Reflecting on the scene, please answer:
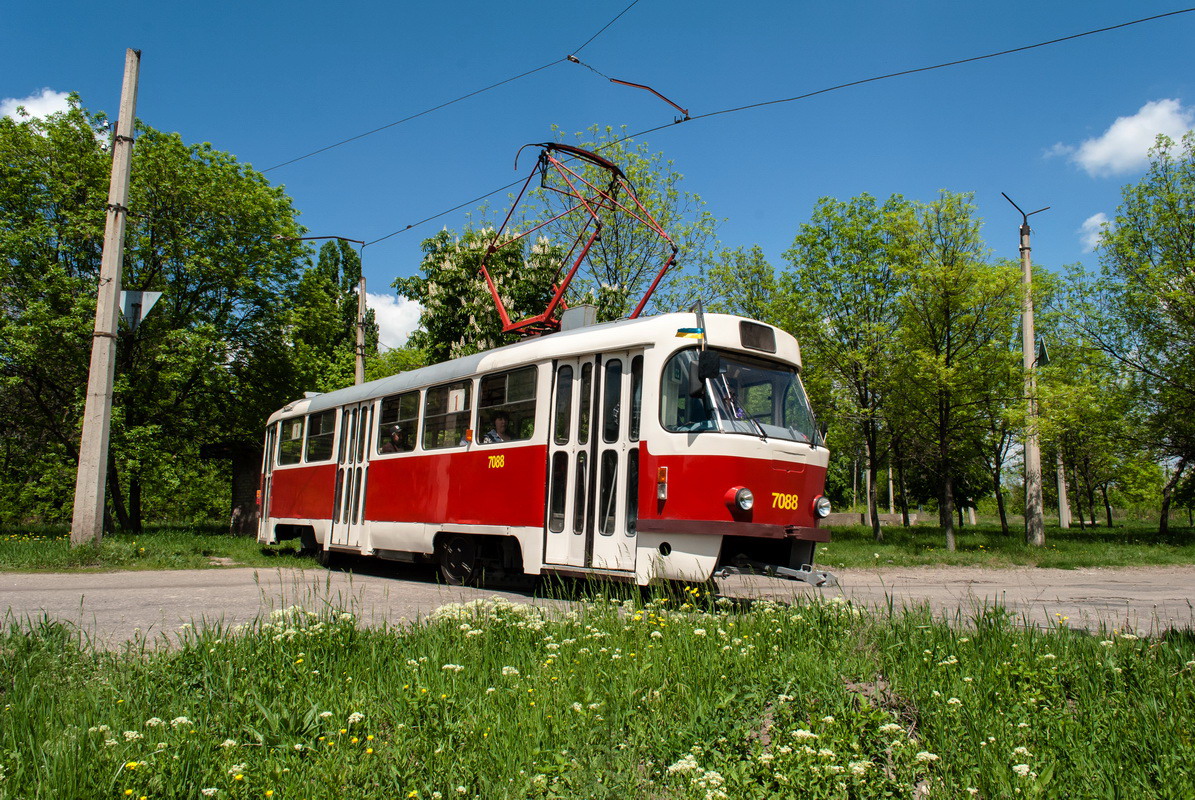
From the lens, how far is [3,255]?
22547 mm

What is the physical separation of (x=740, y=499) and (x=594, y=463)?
5.60 ft

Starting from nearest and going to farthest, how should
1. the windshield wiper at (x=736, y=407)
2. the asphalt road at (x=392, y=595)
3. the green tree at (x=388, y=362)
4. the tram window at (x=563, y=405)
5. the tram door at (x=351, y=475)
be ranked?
the asphalt road at (x=392, y=595) → the windshield wiper at (x=736, y=407) → the tram window at (x=563, y=405) → the tram door at (x=351, y=475) → the green tree at (x=388, y=362)

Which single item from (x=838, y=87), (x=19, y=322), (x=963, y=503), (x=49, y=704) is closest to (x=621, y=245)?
(x=838, y=87)

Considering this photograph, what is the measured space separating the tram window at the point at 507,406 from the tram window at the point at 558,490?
1.90ft

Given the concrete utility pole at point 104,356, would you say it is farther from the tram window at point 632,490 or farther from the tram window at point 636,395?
the tram window at point 636,395

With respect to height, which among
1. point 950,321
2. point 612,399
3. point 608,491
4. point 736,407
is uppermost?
point 950,321

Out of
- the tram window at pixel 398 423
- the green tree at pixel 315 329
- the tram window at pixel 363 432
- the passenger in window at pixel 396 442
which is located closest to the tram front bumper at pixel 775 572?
the tram window at pixel 398 423

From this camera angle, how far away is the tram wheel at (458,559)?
10.9 meters

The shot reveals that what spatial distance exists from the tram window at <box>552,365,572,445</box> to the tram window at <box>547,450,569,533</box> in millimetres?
188

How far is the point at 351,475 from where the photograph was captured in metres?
14.1

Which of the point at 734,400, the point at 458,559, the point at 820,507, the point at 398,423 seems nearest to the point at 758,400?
the point at 734,400

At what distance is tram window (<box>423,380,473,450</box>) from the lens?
11156 millimetres

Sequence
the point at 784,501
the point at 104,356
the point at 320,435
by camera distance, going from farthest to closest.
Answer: the point at 320,435 < the point at 104,356 < the point at 784,501

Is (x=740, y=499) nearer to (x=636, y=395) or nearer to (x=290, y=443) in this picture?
(x=636, y=395)
